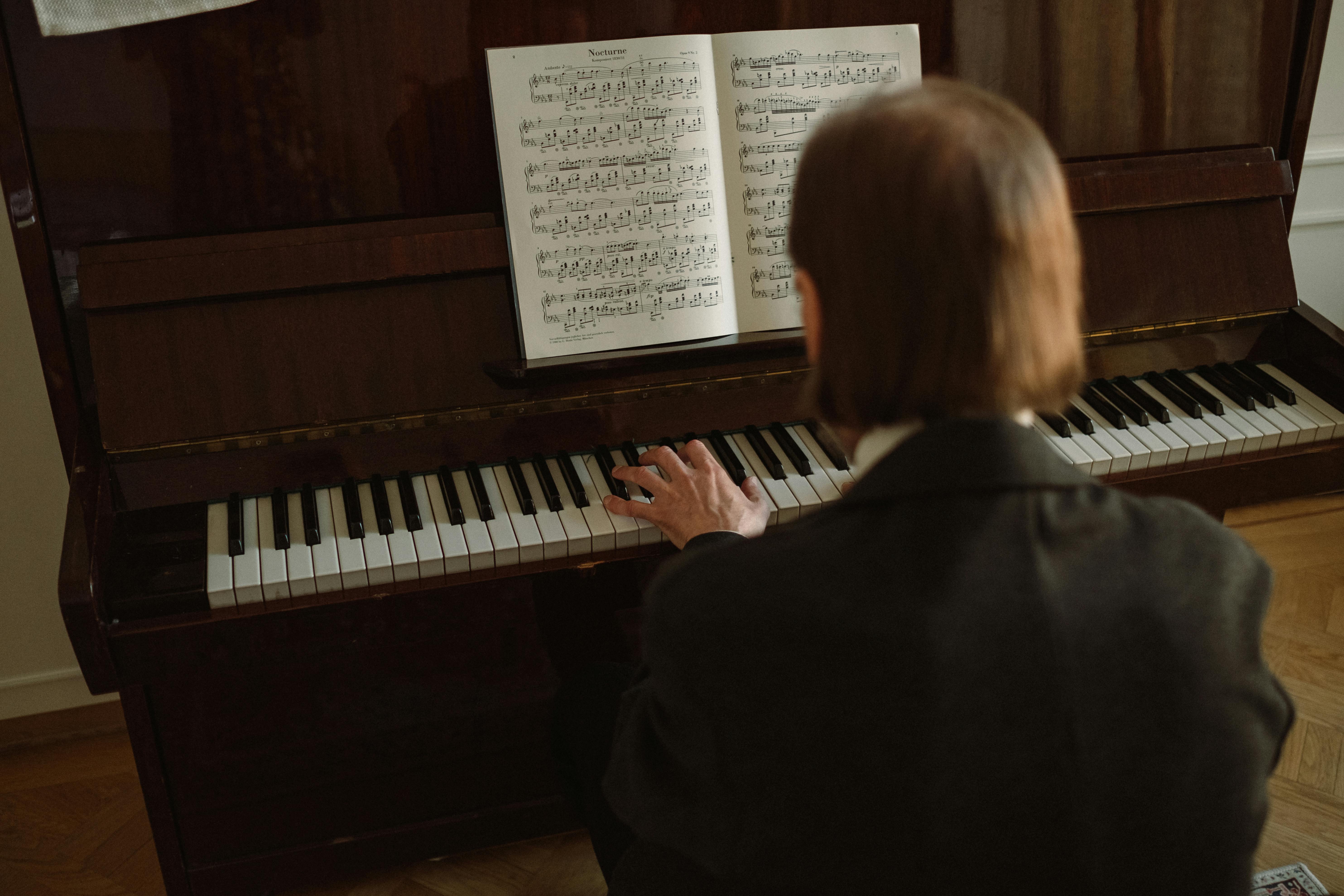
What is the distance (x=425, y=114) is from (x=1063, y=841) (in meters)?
1.34

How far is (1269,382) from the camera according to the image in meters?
1.86

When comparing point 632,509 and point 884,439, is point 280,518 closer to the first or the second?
point 632,509

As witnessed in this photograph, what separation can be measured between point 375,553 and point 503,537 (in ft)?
0.58

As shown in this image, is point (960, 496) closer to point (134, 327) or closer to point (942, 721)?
point (942, 721)

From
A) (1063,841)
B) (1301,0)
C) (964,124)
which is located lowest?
(1063,841)

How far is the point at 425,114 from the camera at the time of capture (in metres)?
1.57

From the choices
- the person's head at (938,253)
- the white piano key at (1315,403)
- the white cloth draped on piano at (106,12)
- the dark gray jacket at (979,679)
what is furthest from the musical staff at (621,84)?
the white piano key at (1315,403)

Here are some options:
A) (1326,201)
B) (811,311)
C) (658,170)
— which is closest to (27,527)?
(658,170)

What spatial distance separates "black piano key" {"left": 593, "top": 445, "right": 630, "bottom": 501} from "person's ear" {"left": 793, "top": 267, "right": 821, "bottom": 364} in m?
0.70

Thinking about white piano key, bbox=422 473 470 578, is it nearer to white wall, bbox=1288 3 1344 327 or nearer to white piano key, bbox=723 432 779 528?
white piano key, bbox=723 432 779 528

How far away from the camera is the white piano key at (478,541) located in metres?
1.43

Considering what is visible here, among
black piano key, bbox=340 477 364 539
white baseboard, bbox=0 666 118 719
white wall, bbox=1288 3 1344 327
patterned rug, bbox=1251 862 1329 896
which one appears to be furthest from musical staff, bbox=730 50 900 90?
white baseboard, bbox=0 666 118 719

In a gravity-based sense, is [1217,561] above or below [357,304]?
below

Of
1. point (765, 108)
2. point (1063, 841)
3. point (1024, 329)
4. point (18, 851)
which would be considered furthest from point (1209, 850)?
point (18, 851)
